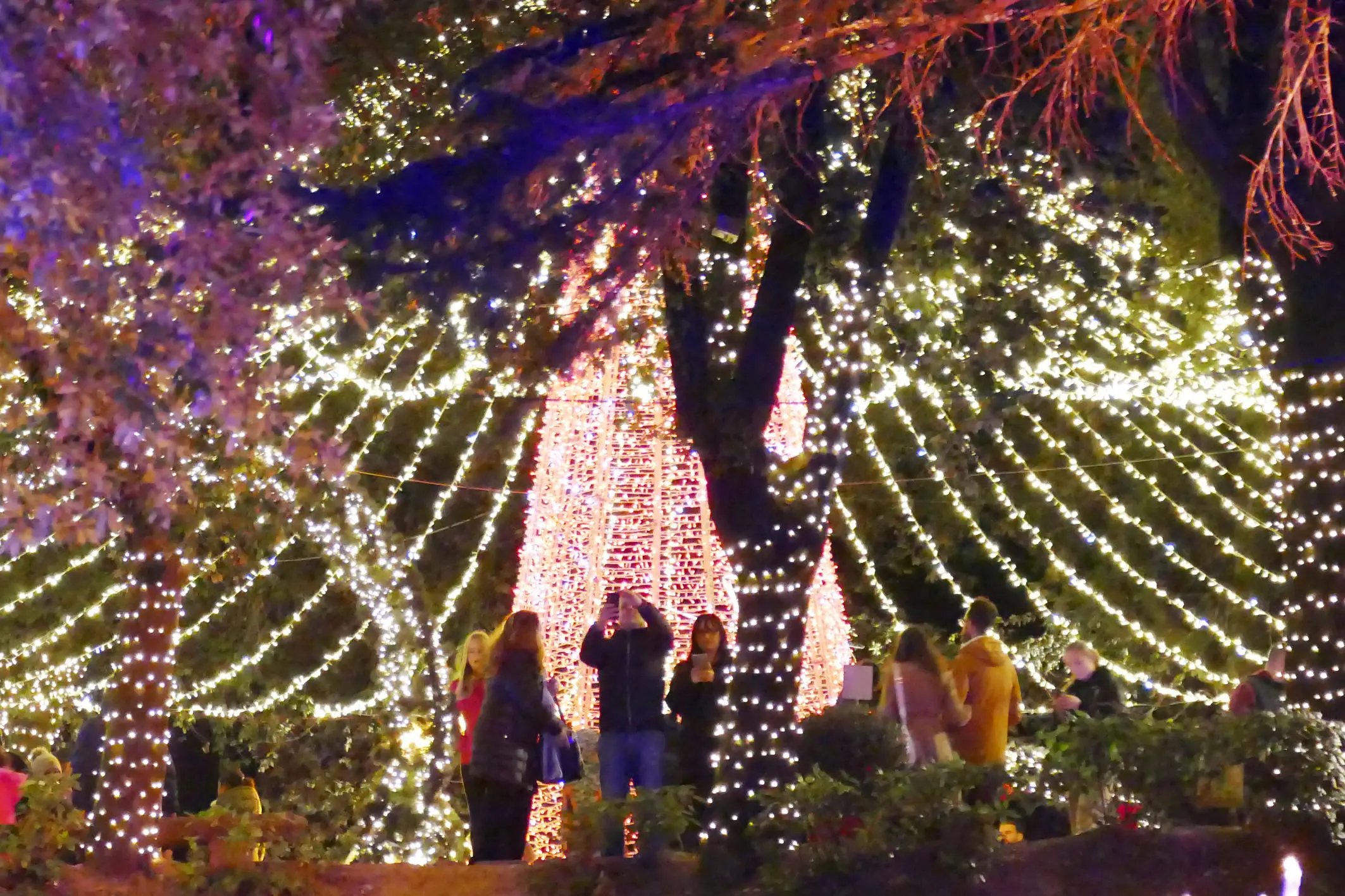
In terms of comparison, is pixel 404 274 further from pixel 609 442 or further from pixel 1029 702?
pixel 1029 702

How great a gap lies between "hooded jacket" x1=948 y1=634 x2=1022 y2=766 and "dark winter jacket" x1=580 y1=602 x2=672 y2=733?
5.42 ft

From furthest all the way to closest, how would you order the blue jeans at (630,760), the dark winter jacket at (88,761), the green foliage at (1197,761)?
1. the dark winter jacket at (88,761)
2. the blue jeans at (630,760)
3. the green foliage at (1197,761)

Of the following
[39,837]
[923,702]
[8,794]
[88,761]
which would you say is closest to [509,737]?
[923,702]

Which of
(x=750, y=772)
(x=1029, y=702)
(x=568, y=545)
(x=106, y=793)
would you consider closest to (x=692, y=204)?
(x=568, y=545)

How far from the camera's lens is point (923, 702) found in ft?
25.8

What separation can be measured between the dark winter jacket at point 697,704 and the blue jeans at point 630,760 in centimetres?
40

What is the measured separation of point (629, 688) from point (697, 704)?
0.61m

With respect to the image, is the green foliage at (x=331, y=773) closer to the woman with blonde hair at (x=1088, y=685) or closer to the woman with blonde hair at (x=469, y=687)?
the woman with blonde hair at (x=469, y=687)

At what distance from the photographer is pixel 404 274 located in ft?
21.4

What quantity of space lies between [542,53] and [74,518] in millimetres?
3214

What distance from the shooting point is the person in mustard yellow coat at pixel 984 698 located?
316 inches

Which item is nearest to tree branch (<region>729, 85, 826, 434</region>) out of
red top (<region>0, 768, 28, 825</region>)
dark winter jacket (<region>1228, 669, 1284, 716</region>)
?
dark winter jacket (<region>1228, 669, 1284, 716</region>)

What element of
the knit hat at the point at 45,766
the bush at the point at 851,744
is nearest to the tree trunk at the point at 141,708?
the knit hat at the point at 45,766

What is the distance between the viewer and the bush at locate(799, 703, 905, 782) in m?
7.81
